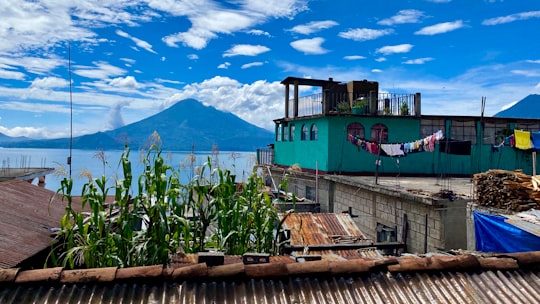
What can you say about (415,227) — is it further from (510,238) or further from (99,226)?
(99,226)

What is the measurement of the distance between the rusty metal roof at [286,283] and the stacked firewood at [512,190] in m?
5.39

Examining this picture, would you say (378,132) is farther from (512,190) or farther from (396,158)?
(512,190)

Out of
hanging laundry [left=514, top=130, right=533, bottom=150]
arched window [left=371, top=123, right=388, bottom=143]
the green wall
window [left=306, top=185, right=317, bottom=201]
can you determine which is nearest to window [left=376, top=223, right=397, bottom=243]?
the green wall

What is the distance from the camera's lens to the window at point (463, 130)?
67.8ft

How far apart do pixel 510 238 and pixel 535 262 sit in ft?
12.1

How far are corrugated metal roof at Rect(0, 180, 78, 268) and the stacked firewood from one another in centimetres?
930

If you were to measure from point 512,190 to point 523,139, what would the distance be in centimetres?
737

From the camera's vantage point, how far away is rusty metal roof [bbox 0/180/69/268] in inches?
191

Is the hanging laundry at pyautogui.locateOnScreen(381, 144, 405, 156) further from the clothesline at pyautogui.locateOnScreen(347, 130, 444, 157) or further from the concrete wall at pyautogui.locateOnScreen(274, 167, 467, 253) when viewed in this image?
the concrete wall at pyautogui.locateOnScreen(274, 167, 467, 253)

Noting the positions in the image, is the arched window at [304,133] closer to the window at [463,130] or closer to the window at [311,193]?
the window at [311,193]

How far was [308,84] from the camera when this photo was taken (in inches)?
953

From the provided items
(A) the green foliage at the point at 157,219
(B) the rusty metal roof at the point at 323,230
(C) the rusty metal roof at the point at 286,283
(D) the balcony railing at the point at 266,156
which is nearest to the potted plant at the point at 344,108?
(D) the balcony railing at the point at 266,156

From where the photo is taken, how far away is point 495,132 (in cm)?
2127

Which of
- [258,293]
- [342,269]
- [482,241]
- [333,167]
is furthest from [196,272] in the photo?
[333,167]
